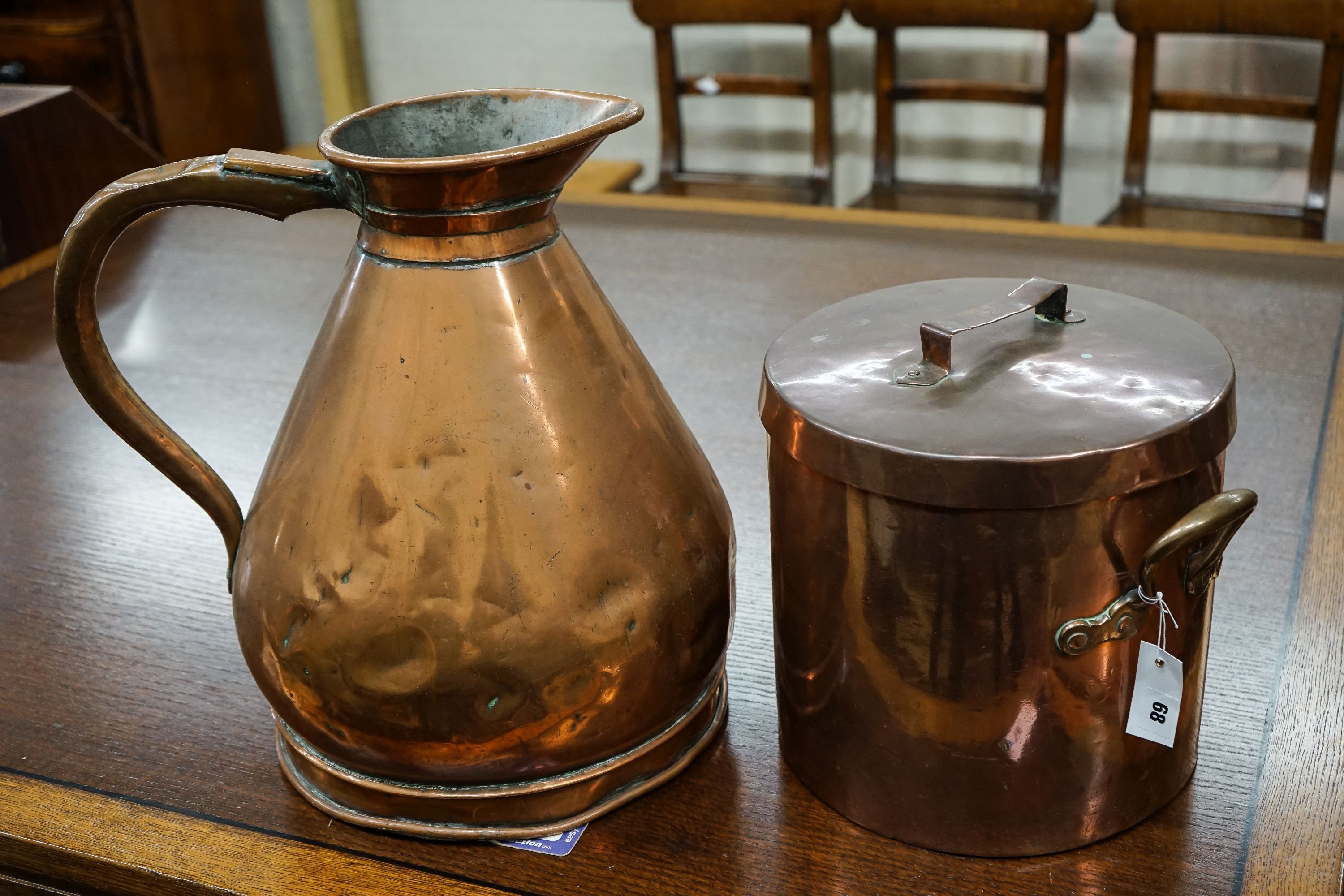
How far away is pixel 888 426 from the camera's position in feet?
1.47

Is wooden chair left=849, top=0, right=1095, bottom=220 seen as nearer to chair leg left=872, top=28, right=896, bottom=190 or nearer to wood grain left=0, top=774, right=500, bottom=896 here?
chair leg left=872, top=28, right=896, bottom=190

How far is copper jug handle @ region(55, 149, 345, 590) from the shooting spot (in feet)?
1.59

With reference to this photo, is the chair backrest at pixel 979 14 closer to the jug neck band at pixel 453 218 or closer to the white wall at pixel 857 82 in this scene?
the white wall at pixel 857 82

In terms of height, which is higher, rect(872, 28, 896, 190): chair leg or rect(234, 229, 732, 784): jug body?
rect(234, 229, 732, 784): jug body

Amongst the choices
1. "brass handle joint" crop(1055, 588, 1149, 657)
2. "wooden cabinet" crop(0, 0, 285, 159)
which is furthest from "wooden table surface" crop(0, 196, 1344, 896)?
"wooden cabinet" crop(0, 0, 285, 159)

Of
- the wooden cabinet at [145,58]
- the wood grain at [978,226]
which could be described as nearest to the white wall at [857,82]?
the wooden cabinet at [145,58]

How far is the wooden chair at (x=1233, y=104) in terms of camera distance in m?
1.87

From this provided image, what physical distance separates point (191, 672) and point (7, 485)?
0.33 metres

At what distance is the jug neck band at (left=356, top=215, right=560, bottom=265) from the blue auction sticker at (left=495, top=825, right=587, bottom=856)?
245 mm

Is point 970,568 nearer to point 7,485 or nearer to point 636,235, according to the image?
point 7,485

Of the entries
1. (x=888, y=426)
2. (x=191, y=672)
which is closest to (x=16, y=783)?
(x=191, y=672)

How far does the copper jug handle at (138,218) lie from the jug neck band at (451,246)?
2 centimetres

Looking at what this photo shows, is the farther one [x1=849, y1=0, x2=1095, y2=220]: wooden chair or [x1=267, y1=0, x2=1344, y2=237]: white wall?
[x1=267, y1=0, x2=1344, y2=237]: white wall

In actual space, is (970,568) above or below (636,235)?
above
